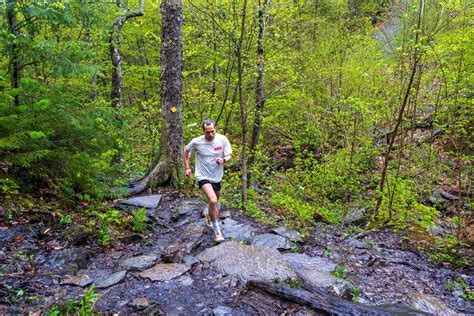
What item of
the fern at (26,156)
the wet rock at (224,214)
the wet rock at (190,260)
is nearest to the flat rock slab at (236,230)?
the wet rock at (224,214)

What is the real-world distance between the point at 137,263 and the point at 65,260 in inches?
37.7

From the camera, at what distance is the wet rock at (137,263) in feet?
15.3

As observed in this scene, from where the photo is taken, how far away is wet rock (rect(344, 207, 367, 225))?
29.7 feet

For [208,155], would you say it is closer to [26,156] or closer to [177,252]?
[177,252]

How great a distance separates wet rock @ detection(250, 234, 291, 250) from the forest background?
1.27 metres

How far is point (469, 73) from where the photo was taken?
7441mm

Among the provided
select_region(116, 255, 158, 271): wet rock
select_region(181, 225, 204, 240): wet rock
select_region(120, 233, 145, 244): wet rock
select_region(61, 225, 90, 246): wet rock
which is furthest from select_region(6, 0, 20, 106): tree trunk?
select_region(181, 225, 204, 240): wet rock

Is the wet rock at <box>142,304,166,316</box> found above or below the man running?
below

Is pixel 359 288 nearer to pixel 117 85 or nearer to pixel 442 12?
pixel 442 12

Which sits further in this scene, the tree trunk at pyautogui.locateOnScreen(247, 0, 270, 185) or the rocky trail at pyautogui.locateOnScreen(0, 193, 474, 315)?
the tree trunk at pyautogui.locateOnScreen(247, 0, 270, 185)

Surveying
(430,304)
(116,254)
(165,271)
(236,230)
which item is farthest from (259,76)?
(430,304)

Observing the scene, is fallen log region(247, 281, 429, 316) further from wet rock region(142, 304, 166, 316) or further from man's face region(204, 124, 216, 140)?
man's face region(204, 124, 216, 140)

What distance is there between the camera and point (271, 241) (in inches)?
245

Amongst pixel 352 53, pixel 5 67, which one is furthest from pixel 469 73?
pixel 5 67
